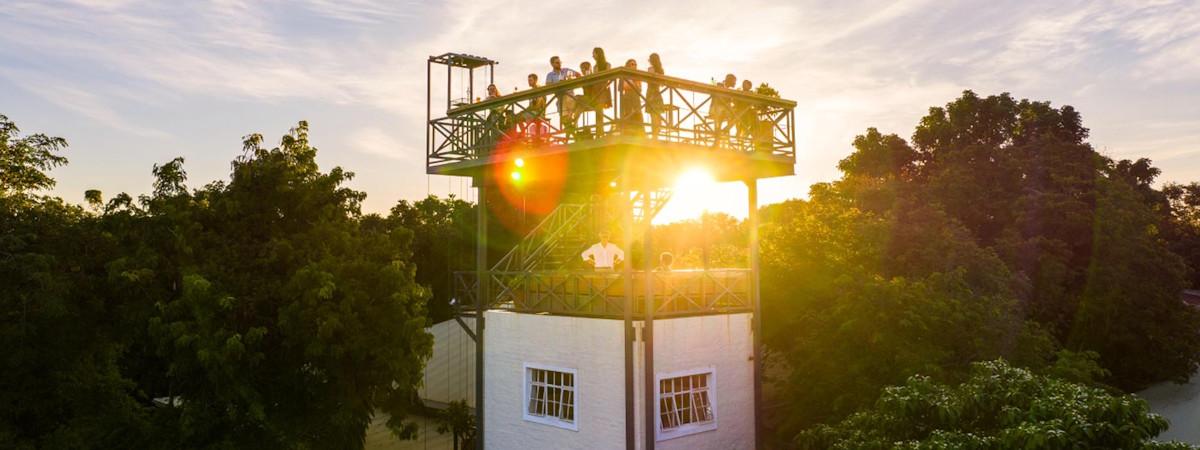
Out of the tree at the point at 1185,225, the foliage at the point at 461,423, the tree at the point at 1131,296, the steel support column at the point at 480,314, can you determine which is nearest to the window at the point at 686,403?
the steel support column at the point at 480,314

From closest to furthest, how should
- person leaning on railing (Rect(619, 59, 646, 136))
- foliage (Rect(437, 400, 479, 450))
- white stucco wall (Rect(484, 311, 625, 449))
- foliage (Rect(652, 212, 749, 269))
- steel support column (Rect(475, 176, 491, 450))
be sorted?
person leaning on railing (Rect(619, 59, 646, 136)) < white stucco wall (Rect(484, 311, 625, 449)) < steel support column (Rect(475, 176, 491, 450)) < foliage (Rect(437, 400, 479, 450)) < foliage (Rect(652, 212, 749, 269))

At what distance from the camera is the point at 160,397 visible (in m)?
23.6

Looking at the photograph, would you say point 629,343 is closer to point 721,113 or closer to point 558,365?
point 558,365

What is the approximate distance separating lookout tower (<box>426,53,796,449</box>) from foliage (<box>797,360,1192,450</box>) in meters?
2.87

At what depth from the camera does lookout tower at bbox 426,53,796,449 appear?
54.3 ft

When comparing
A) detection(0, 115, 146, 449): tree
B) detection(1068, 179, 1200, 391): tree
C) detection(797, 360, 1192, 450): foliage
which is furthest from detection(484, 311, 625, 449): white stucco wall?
detection(1068, 179, 1200, 391): tree

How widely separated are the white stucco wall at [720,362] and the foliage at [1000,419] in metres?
2.54

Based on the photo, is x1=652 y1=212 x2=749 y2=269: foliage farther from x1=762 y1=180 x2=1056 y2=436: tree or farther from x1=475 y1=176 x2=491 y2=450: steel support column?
x1=475 y1=176 x2=491 y2=450: steel support column

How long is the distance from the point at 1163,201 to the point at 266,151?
40139 millimetres

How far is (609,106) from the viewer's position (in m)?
16.2

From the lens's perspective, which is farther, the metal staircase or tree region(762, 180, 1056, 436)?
the metal staircase

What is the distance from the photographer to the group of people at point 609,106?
16.1 meters

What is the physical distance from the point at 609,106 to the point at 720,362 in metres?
5.71

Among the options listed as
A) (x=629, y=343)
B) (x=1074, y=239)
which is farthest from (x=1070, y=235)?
(x=629, y=343)
